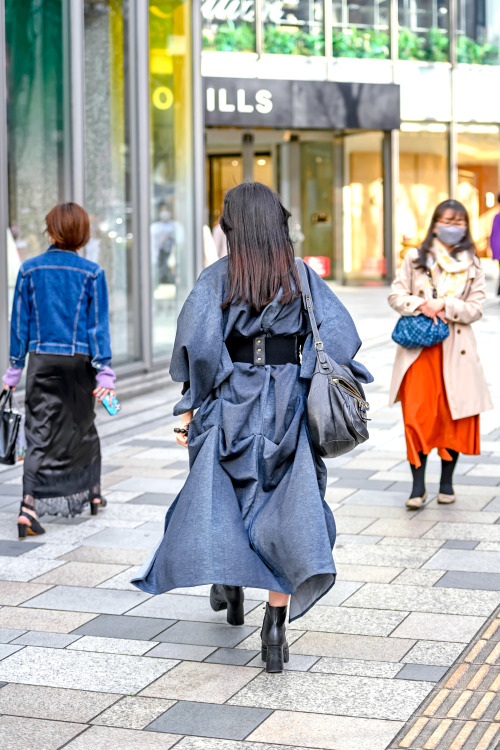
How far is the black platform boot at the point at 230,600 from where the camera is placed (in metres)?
4.59

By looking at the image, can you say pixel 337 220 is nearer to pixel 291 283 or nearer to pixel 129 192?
pixel 129 192

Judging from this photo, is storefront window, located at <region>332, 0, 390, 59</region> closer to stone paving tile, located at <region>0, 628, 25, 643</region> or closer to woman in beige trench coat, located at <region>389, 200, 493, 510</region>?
woman in beige trench coat, located at <region>389, 200, 493, 510</region>

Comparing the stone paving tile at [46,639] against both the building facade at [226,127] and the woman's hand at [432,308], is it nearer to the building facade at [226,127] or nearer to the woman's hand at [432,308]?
the woman's hand at [432,308]

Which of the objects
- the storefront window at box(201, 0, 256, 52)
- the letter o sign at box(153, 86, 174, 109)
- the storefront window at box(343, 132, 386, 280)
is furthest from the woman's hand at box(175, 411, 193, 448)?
the storefront window at box(343, 132, 386, 280)

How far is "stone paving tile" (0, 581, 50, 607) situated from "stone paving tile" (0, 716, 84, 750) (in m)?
1.30

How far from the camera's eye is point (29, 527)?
610 cm

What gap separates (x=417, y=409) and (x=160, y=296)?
5.54 meters

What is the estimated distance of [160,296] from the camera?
464 inches

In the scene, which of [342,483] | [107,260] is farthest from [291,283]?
[107,260]

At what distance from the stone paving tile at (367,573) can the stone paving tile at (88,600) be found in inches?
34.8

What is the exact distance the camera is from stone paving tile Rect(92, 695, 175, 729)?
3.70 metres

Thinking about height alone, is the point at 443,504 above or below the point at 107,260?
below

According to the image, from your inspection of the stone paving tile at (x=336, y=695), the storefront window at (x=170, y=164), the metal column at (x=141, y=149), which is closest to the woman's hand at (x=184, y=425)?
the stone paving tile at (x=336, y=695)

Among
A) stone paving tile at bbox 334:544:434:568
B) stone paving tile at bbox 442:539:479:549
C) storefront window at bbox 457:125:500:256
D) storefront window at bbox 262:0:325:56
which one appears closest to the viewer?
stone paving tile at bbox 334:544:434:568
